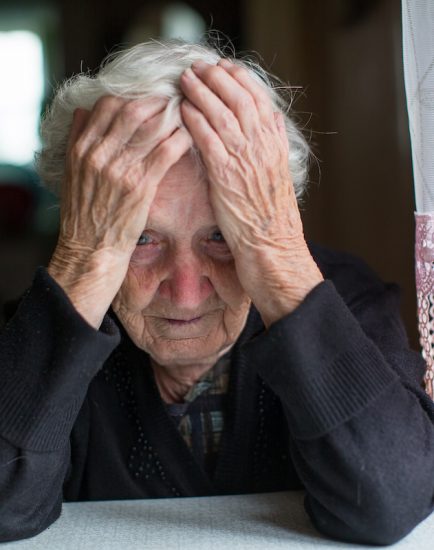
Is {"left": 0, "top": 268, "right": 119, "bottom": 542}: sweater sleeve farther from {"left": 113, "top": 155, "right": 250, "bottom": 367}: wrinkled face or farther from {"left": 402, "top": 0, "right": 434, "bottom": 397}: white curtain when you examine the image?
{"left": 402, "top": 0, "right": 434, "bottom": 397}: white curtain

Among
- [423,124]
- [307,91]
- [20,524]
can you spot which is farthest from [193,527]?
[307,91]

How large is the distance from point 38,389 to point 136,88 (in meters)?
0.49

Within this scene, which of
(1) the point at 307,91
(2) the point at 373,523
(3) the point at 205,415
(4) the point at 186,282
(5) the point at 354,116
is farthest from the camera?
(1) the point at 307,91

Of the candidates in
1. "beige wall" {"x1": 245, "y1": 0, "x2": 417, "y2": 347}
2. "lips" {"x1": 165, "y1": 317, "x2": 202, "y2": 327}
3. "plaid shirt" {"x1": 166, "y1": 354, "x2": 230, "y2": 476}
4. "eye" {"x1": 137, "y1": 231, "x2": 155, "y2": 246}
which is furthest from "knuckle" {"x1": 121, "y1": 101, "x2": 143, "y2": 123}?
"beige wall" {"x1": 245, "y1": 0, "x2": 417, "y2": 347}

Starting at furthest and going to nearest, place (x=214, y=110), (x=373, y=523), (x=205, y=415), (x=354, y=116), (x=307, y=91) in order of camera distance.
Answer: (x=307, y=91)
(x=354, y=116)
(x=205, y=415)
(x=214, y=110)
(x=373, y=523)

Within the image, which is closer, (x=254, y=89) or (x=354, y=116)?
(x=254, y=89)

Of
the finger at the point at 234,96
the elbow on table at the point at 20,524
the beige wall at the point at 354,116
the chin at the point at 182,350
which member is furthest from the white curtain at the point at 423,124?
the beige wall at the point at 354,116

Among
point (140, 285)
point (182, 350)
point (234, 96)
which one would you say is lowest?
point (182, 350)

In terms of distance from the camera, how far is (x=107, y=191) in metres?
1.29

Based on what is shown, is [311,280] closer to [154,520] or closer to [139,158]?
[139,158]

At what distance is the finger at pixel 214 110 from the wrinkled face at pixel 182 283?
0.27ft

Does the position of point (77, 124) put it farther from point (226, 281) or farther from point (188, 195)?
point (226, 281)

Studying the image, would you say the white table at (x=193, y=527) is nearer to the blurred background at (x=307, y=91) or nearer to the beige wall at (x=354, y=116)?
the blurred background at (x=307, y=91)

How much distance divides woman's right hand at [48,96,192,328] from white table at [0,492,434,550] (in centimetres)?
32
